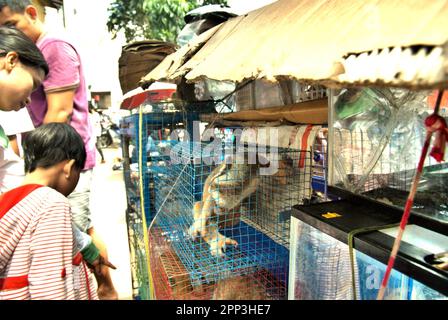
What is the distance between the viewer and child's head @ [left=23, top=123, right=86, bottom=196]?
1.39m

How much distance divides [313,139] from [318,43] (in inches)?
37.5

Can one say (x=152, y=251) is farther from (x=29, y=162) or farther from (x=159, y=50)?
(x=159, y=50)

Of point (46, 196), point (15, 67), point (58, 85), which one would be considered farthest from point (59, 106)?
point (46, 196)

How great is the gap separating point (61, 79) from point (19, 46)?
41cm

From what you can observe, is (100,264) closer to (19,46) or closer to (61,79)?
(61,79)

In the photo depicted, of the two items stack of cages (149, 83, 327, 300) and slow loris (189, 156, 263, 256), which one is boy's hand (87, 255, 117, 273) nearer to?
stack of cages (149, 83, 327, 300)

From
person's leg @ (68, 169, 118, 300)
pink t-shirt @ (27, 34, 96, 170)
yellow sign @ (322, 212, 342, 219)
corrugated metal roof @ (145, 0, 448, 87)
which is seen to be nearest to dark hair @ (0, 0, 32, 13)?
pink t-shirt @ (27, 34, 96, 170)

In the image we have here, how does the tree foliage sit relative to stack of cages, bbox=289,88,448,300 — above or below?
above

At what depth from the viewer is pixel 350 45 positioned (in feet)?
2.19

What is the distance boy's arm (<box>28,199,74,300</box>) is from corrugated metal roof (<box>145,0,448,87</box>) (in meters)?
0.88
